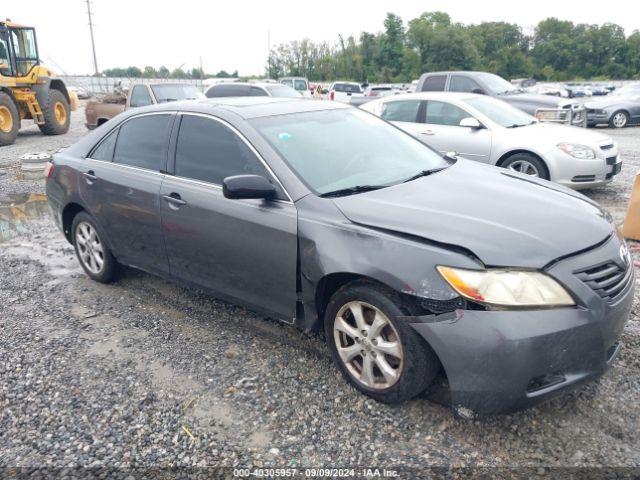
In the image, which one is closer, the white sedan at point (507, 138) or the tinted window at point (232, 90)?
the white sedan at point (507, 138)

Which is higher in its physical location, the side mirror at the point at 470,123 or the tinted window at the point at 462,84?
the tinted window at the point at 462,84

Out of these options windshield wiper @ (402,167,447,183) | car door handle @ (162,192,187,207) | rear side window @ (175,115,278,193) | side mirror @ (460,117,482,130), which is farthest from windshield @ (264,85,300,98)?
windshield wiper @ (402,167,447,183)

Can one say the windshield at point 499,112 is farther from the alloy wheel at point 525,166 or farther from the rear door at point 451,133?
the alloy wheel at point 525,166

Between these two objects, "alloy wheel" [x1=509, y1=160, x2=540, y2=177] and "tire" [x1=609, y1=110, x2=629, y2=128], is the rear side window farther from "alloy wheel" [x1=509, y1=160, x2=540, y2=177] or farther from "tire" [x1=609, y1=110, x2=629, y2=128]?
"tire" [x1=609, y1=110, x2=629, y2=128]

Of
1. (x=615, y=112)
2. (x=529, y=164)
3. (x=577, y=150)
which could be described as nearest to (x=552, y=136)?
(x=577, y=150)

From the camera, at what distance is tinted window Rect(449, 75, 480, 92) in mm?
12516

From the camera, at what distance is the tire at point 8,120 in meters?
15.0

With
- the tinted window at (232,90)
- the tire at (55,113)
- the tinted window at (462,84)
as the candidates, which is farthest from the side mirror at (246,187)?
the tire at (55,113)

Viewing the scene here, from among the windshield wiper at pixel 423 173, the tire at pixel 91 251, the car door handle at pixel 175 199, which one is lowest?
the tire at pixel 91 251

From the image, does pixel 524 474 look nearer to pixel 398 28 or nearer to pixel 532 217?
pixel 532 217

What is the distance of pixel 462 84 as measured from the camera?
495 inches

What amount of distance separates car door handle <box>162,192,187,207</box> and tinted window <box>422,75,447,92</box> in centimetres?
1045

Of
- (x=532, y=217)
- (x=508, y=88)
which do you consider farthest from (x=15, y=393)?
(x=508, y=88)

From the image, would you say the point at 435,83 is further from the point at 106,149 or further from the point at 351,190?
the point at 351,190
